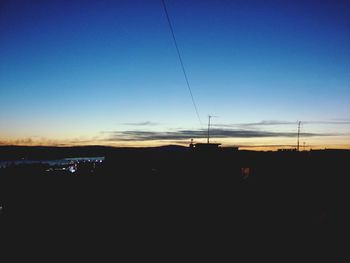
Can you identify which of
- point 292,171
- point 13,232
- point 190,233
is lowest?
point 13,232

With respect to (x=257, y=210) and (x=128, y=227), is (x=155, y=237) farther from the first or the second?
→ (x=257, y=210)

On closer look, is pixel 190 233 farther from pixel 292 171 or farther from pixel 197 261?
pixel 292 171

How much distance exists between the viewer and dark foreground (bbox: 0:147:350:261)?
10.5 meters

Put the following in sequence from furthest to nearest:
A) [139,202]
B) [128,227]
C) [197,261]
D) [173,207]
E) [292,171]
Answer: [292,171] < [139,202] < [173,207] < [128,227] < [197,261]

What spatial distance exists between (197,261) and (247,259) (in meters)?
1.64

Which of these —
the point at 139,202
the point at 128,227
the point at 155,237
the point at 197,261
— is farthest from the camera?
the point at 139,202

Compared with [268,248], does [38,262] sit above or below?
below

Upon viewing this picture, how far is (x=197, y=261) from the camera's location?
919 cm

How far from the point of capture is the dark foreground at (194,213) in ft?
34.5

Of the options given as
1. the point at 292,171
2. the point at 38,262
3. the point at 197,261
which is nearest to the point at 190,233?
the point at 197,261

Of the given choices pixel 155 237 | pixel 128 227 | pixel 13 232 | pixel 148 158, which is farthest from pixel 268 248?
pixel 148 158

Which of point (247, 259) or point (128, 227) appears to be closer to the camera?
point (247, 259)

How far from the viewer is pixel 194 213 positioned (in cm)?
1484

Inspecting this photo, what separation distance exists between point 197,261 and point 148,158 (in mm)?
23768
